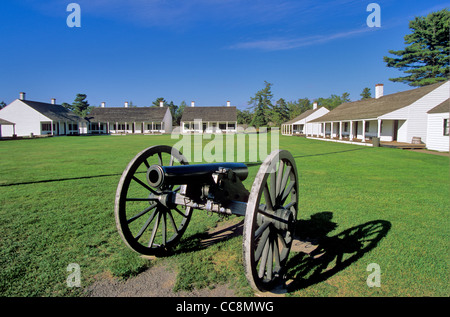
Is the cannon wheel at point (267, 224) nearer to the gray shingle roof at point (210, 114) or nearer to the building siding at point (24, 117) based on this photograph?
the building siding at point (24, 117)

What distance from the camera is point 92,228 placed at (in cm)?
446

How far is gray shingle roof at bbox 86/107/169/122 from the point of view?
186ft

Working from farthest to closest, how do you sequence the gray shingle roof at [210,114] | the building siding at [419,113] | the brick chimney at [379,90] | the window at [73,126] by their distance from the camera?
the gray shingle roof at [210,114] → the window at [73,126] → the brick chimney at [379,90] → the building siding at [419,113]

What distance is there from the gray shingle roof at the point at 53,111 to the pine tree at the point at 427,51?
2067 inches

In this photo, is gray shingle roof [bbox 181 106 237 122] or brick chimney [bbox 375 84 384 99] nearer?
brick chimney [bbox 375 84 384 99]

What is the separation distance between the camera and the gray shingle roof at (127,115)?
186ft

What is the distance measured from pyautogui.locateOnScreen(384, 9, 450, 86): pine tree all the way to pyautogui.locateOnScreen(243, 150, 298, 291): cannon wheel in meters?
41.0

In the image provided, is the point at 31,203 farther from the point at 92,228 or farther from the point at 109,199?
the point at 92,228

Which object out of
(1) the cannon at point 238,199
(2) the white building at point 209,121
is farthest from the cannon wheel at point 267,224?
(2) the white building at point 209,121

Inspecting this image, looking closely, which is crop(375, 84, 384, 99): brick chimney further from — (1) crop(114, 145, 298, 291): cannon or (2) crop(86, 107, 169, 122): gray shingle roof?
(2) crop(86, 107, 169, 122): gray shingle roof
